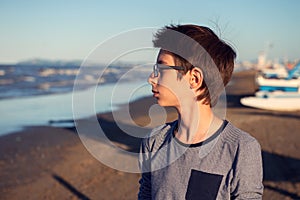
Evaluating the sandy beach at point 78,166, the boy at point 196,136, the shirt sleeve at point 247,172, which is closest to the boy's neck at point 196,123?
the boy at point 196,136

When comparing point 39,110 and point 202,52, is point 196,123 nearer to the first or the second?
→ point 202,52

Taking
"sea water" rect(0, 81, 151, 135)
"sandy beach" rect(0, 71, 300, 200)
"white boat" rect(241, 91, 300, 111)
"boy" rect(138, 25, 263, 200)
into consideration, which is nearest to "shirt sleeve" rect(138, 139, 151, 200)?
"boy" rect(138, 25, 263, 200)

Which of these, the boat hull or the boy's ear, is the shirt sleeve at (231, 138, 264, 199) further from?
the boat hull

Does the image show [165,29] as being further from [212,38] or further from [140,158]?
[140,158]

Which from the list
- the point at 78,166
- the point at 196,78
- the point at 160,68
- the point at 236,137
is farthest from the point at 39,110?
the point at 236,137

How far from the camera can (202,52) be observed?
1.78 meters

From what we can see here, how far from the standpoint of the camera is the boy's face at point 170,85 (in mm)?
1868

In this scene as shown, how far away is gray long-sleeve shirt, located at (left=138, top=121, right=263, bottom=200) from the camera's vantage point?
1.68m

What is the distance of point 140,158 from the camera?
2008 mm

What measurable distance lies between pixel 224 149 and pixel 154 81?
1.71 feet

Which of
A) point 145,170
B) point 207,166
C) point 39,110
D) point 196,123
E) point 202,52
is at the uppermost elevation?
point 202,52

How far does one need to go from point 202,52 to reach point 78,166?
6755 mm

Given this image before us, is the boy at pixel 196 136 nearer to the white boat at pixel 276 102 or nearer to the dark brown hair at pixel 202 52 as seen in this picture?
the dark brown hair at pixel 202 52

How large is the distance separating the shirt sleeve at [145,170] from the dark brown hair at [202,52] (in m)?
0.42
